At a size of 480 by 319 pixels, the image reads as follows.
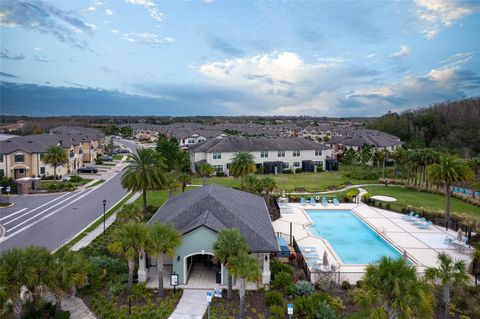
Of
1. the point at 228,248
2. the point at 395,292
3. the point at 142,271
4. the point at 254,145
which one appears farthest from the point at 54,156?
the point at 395,292

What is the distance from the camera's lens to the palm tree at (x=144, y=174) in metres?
35.2

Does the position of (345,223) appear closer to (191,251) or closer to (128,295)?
(191,251)

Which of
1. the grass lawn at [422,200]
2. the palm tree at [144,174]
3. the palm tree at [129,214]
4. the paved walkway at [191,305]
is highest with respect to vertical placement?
the palm tree at [144,174]

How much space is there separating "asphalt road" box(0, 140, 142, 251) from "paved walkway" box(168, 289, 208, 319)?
1407 centimetres

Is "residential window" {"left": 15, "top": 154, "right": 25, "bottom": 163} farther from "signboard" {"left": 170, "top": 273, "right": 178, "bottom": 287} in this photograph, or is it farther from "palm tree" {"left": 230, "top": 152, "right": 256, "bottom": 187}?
"signboard" {"left": 170, "top": 273, "right": 178, "bottom": 287}

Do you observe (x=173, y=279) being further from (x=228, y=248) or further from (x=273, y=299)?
(x=273, y=299)

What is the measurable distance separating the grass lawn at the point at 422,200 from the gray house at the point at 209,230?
84.8ft

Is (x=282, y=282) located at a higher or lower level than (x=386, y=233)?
lower

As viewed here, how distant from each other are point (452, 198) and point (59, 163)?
203 feet

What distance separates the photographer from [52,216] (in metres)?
36.6

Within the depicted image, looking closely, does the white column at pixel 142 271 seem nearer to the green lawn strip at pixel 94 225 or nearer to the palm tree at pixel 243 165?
the green lawn strip at pixel 94 225

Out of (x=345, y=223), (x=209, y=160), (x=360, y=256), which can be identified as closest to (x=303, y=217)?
(x=345, y=223)

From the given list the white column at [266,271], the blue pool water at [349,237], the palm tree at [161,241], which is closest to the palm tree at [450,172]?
the blue pool water at [349,237]

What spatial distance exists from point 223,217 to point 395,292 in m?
12.8
